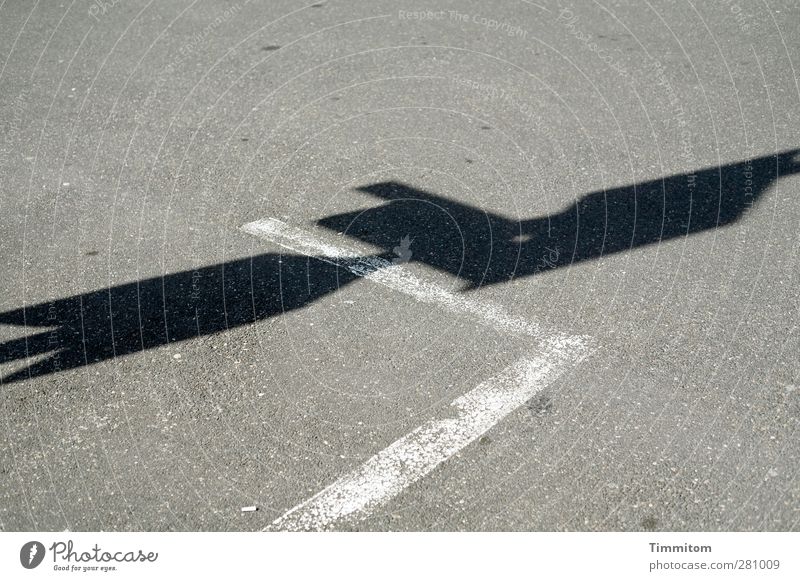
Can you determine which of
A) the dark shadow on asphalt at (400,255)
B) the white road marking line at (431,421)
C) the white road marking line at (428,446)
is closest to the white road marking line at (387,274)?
the white road marking line at (431,421)

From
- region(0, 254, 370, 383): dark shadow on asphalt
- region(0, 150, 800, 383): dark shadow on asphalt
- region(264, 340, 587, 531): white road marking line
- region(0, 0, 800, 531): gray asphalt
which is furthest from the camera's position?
region(0, 150, 800, 383): dark shadow on asphalt

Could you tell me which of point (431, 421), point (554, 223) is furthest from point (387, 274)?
point (431, 421)

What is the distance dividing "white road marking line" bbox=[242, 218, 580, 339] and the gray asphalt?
0.10 meters

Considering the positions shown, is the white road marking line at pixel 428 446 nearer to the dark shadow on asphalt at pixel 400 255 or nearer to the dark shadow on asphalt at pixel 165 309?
the dark shadow on asphalt at pixel 400 255

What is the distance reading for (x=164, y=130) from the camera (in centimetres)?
697

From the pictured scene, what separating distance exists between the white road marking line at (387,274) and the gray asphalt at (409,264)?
10 centimetres

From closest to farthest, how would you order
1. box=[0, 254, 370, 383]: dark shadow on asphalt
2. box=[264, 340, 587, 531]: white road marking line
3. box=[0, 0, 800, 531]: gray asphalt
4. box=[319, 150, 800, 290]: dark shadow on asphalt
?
box=[264, 340, 587, 531]: white road marking line → box=[0, 0, 800, 531]: gray asphalt → box=[0, 254, 370, 383]: dark shadow on asphalt → box=[319, 150, 800, 290]: dark shadow on asphalt

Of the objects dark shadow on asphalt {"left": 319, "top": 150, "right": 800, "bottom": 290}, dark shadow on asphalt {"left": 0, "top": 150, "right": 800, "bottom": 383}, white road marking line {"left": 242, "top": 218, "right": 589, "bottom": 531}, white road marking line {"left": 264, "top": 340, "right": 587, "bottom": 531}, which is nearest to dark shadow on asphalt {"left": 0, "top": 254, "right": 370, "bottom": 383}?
dark shadow on asphalt {"left": 0, "top": 150, "right": 800, "bottom": 383}

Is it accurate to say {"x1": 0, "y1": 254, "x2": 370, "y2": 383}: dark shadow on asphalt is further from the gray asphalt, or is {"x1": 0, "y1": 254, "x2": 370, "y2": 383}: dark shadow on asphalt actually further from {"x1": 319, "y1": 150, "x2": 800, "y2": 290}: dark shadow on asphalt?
{"x1": 319, "y1": 150, "x2": 800, "y2": 290}: dark shadow on asphalt

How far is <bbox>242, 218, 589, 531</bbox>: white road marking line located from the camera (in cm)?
360

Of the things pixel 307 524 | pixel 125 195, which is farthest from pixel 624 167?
pixel 307 524

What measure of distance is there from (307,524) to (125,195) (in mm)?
3312

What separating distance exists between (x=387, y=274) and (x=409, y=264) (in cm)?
17

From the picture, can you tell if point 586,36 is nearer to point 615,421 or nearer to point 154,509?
point 615,421
